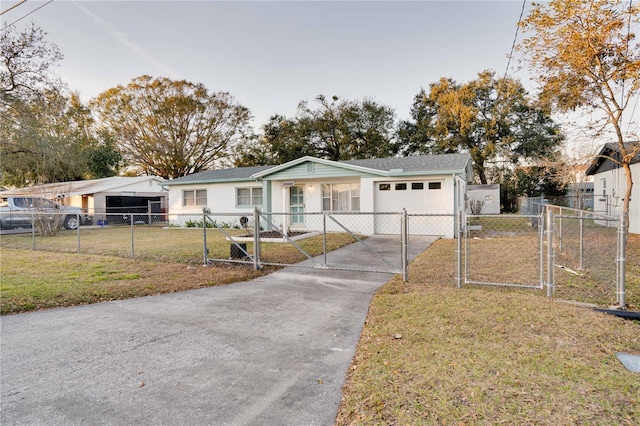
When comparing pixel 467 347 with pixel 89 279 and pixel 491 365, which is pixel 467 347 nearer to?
pixel 491 365

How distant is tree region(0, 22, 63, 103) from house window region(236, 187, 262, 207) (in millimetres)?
11843

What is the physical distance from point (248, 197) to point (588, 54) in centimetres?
1506

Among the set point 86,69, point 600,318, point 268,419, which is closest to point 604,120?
point 600,318

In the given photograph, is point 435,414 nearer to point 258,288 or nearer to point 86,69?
point 258,288

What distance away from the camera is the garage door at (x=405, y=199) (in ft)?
45.4

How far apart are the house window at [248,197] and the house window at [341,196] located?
433 centimetres

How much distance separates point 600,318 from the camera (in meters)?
4.29

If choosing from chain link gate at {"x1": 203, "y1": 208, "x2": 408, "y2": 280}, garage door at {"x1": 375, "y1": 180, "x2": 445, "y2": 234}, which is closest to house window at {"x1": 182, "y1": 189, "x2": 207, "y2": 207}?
chain link gate at {"x1": 203, "y1": 208, "x2": 408, "y2": 280}

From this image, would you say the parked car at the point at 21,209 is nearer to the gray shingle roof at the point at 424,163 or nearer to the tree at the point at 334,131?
the gray shingle roof at the point at 424,163

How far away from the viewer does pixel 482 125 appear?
32.3 metres

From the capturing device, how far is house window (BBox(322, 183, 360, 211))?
50.1 feet

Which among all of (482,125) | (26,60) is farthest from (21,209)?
(482,125)

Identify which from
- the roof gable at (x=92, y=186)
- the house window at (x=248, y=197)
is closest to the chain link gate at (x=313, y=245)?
the house window at (x=248, y=197)

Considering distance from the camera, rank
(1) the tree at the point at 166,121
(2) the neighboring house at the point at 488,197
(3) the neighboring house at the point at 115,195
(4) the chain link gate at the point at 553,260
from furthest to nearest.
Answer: (1) the tree at the point at 166,121 → (2) the neighboring house at the point at 488,197 → (3) the neighboring house at the point at 115,195 → (4) the chain link gate at the point at 553,260
